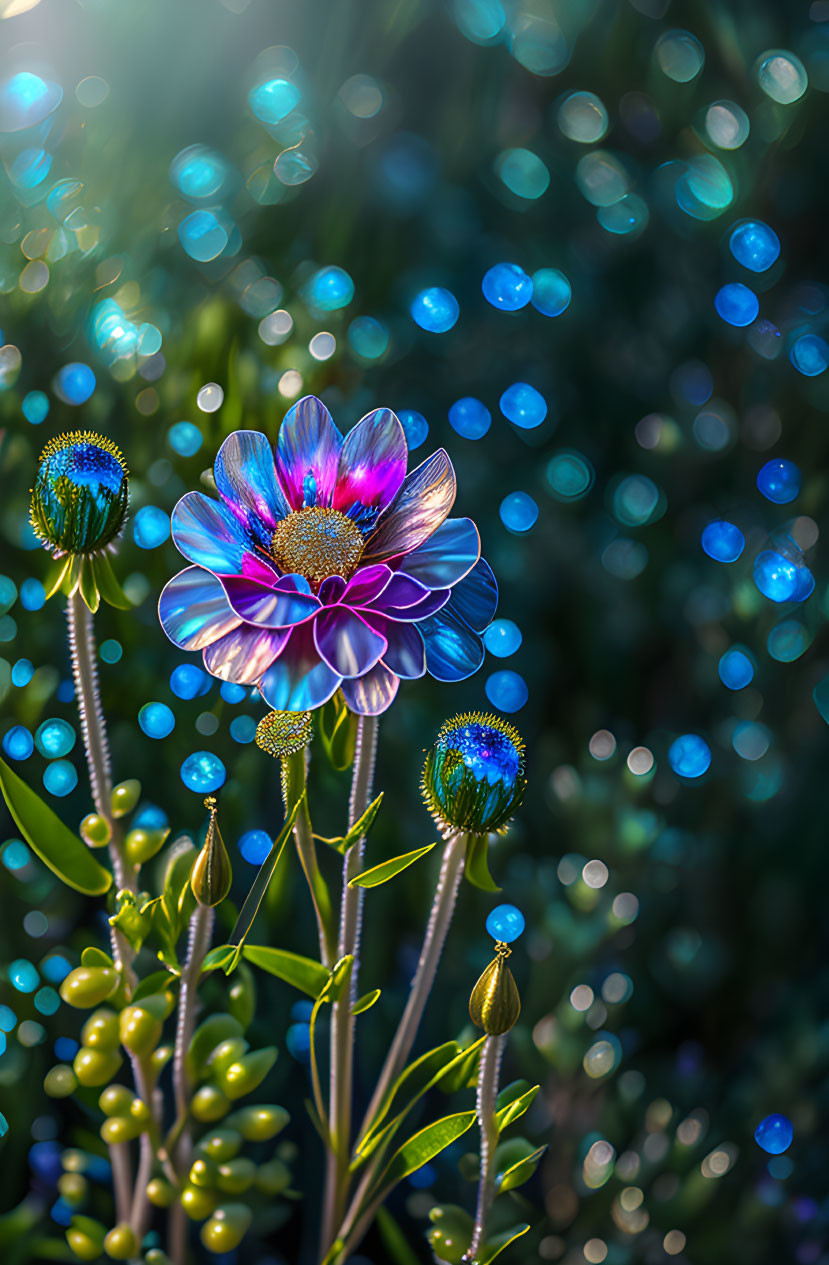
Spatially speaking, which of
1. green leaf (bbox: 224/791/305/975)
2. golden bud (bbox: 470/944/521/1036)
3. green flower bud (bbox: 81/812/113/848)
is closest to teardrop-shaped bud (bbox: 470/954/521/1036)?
golden bud (bbox: 470/944/521/1036)

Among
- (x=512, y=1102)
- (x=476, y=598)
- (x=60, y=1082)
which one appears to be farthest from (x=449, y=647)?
(x=60, y=1082)

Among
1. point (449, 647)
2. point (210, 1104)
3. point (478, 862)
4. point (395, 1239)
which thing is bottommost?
point (395, 1239)

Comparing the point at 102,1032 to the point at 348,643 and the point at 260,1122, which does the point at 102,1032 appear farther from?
the point at 348,643

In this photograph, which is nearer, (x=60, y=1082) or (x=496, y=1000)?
(x=496, y=1000)

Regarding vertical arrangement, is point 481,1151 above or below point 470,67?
below

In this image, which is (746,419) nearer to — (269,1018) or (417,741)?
(417,741)

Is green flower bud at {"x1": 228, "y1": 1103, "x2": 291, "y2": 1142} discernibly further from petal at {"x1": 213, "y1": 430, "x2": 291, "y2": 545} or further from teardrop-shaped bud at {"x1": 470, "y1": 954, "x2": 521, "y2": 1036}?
petal at {"x1": 213, "y1": 430, "x2": 291, "y2": 545}

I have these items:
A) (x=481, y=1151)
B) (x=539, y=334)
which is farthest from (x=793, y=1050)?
(x=539, y=334)
